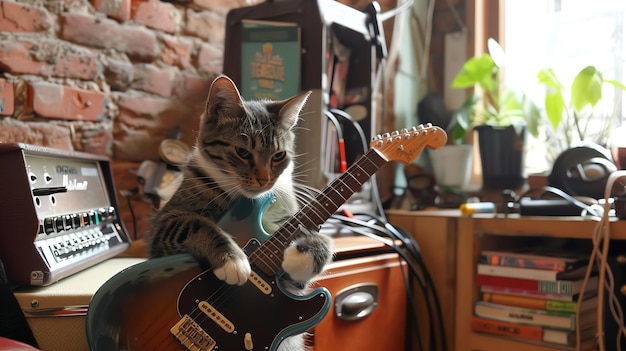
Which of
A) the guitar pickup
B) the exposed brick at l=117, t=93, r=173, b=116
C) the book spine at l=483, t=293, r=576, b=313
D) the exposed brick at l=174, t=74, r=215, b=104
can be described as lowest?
the book spine at l=483, t=293, r=576, b=313

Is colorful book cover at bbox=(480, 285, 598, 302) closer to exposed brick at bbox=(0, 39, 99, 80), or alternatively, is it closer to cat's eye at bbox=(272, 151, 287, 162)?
cat's eye at bbox=(272, 151, 287, 162)

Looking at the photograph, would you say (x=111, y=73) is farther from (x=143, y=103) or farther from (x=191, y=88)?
(x=191, y=88)

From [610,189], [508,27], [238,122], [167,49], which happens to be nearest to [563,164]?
[610,189]

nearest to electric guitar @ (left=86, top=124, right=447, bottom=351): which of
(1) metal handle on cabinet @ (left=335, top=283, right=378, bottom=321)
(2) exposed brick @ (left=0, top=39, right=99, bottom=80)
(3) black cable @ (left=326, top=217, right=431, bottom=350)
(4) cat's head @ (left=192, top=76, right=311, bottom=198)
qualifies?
(4) cat's head @ (left=192, top=76, right=311, bottom=198)

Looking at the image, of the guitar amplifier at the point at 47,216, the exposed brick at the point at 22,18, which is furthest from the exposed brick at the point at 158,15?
the guitar amplifier at the point at 47,216

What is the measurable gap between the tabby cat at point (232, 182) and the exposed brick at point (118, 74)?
48 centimetres

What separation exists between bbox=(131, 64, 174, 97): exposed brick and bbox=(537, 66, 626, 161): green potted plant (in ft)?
3.40

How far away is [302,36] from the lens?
1.24 metres

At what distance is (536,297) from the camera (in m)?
1.14

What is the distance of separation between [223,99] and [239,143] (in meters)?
0.08

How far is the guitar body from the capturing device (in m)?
0.71

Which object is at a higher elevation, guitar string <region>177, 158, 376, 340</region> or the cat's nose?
the cat's nose

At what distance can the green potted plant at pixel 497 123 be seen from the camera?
1500 millimetres

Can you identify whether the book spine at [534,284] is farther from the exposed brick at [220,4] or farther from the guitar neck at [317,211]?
the exposed brick at [220,4]
